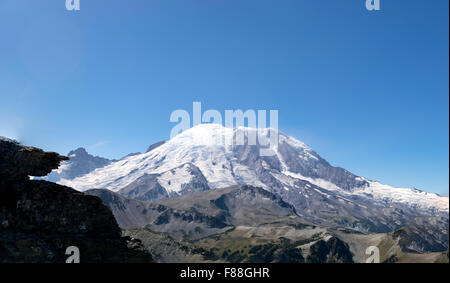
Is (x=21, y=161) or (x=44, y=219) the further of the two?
(x=21, y=161)

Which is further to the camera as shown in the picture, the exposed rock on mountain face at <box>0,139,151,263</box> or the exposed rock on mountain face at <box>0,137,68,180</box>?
the exposed rock on mountain face at <box>0,137,68,180</box>

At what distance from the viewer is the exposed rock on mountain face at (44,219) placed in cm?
4000

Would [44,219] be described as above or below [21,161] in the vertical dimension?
below

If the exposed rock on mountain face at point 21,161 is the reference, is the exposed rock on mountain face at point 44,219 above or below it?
below

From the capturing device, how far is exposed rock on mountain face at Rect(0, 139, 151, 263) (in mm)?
40000

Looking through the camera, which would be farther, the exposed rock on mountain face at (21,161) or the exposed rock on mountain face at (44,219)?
the exposed rock on mountain face at (21,161)

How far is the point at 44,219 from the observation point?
42.8m

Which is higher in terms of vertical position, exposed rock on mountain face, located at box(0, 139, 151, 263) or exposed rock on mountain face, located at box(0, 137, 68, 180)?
exposed rock on mountain face, located at box(0, 137, 68, 180)
